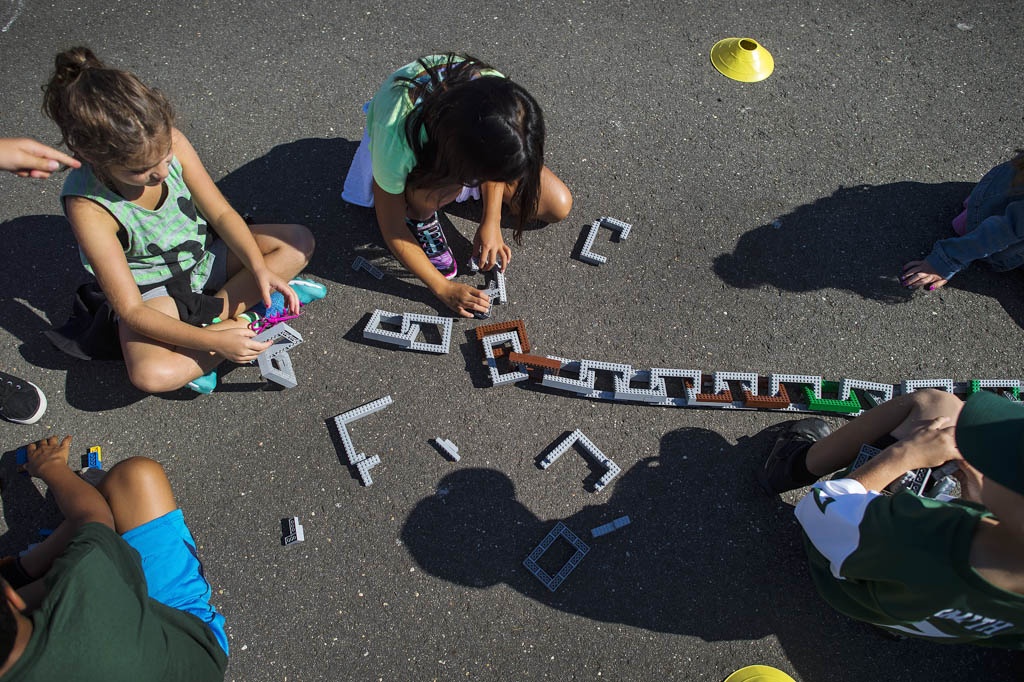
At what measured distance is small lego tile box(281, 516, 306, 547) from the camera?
118 inches

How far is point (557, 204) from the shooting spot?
3.69 metres

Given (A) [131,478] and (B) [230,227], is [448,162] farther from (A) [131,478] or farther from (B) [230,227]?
(A) [131,478]

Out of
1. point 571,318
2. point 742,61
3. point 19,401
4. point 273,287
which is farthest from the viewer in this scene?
point 742,61

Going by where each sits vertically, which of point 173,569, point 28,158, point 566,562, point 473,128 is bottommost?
point 566,562

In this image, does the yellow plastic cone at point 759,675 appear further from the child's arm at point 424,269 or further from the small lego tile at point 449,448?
the child's arm at point 424,269

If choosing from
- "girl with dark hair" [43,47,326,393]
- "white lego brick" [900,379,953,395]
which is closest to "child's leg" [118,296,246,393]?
"girl with dark hair" [43,47,326,393]

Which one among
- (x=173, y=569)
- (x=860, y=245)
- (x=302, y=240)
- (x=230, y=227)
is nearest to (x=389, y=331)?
(x=302, y=240)

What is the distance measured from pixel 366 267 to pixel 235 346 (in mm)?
965

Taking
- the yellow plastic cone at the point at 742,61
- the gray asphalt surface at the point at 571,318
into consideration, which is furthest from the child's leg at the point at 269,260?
the yellow plastic cone at the point at 742,61

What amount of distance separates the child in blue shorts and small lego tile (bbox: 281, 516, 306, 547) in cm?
40

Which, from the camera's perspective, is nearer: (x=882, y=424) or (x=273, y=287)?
(x=882, y=424)

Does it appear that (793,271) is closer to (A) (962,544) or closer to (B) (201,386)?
(A) (962,544)

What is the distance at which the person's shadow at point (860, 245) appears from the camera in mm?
3758

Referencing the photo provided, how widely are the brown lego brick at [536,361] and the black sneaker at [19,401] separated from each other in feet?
8.18
